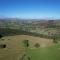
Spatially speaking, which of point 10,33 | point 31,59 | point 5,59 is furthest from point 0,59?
point 10,33

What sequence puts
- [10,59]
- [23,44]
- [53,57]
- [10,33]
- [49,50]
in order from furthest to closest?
[10,33]
[10,59]
[23,44]
[49,50]
[53,57]

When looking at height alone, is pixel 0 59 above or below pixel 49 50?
below

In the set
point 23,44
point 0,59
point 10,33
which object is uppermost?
point 23,44

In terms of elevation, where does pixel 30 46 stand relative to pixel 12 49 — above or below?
above

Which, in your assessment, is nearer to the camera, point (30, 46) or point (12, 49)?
point (30, 46)

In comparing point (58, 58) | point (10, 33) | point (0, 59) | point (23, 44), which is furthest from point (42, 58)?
point (10, 33)

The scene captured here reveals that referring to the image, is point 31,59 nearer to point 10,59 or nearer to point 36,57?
point 36,57

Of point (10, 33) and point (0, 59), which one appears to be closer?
point (0, 59)

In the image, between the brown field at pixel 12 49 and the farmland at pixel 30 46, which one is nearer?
the farmland at pixel 30 46

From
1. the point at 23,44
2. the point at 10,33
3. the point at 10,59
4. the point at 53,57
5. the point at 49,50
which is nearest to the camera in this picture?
the point at 53,57

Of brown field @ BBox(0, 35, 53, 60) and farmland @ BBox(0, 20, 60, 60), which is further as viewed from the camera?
brown field @ BBox(0, 35, 53, 60)
